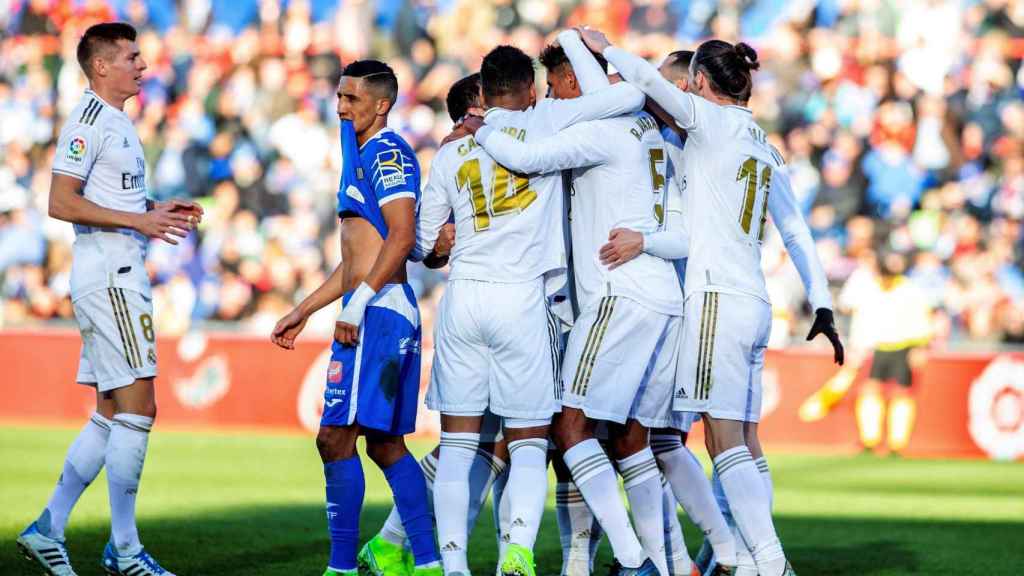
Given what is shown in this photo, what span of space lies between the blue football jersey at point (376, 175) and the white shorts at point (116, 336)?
1.18 m

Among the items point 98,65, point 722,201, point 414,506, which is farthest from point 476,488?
point 98,65

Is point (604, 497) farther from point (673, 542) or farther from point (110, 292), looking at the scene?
point (110, 292)

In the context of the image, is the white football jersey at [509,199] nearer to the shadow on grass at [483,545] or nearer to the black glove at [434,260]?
the black glove at [434,260]

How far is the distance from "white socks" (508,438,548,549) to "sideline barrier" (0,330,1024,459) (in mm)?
9459

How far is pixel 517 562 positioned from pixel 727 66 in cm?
260

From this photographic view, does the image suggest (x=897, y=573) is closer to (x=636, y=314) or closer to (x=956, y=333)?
(x=636, y=314)

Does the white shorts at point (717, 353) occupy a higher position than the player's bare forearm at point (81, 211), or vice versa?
the player's bare forearm at point (81, 211)

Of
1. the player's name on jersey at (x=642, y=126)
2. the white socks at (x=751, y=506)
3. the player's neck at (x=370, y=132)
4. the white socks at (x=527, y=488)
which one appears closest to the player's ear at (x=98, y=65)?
the player's neck at (x=370, y=132)

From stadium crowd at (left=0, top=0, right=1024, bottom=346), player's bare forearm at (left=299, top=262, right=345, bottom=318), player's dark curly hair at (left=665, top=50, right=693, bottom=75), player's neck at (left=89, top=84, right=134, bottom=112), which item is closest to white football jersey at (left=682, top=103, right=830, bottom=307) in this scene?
player's dark curly hair at (left=665, top=50, right=693, bottom=75)

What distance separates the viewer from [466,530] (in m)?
7.01

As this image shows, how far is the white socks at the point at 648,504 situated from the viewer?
23.5 feet

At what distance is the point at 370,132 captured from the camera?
7.22 metres

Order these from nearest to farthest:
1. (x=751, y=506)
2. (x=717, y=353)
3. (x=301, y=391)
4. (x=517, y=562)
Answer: (x=517, y=562)
(x=751, y=506)
(x=717, y=353)
(x=301, y=391)

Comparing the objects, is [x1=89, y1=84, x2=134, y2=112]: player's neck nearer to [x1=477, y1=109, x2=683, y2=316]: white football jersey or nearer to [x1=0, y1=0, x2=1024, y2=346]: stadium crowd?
[x1=477, y1=109, x2=683, y2=316]: white football jersey
